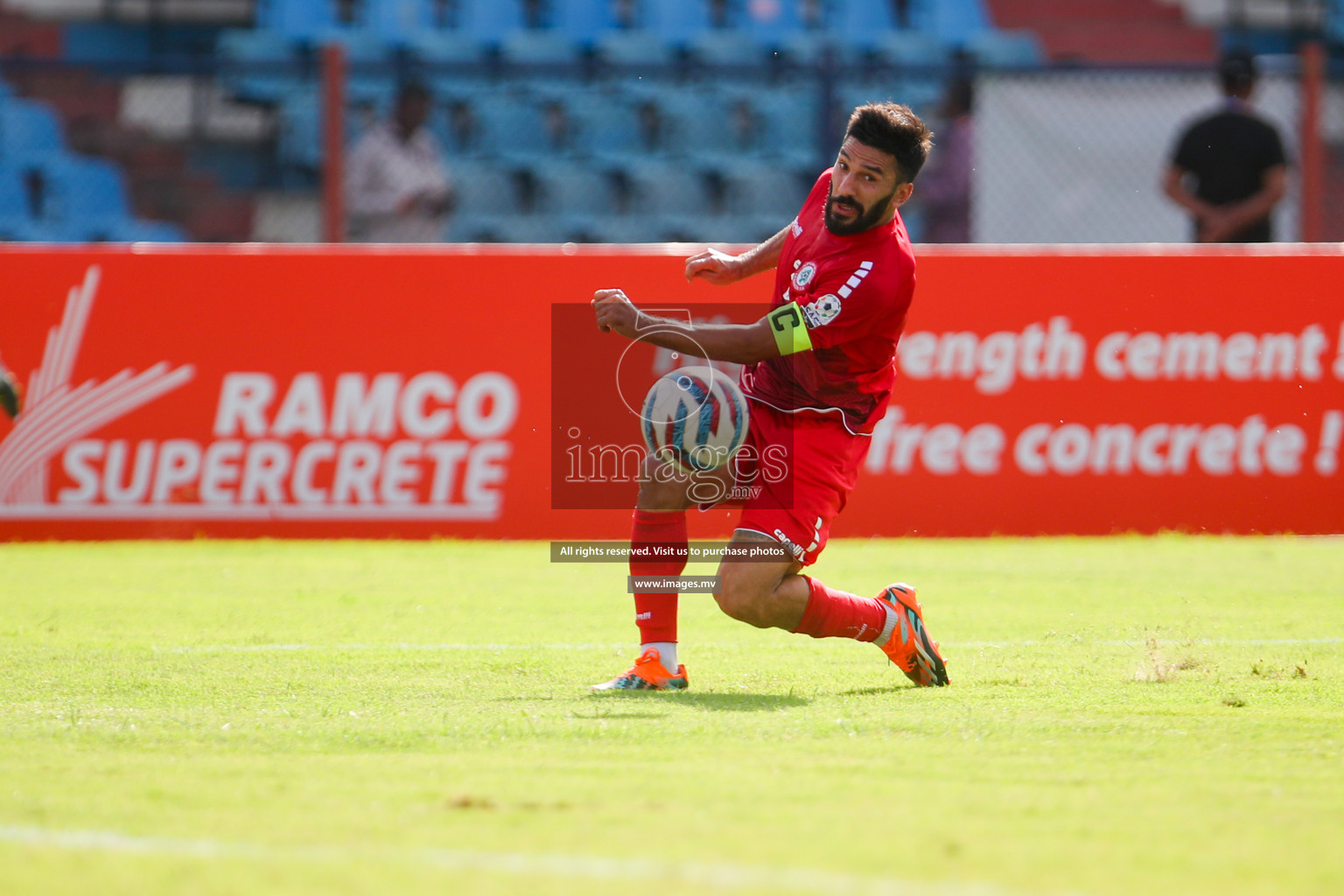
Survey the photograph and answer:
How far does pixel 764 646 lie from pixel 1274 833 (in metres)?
3.09

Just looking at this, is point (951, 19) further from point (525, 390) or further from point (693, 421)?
point (693, 421)

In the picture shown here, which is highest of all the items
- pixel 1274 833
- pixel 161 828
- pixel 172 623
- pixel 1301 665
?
pixel 1274 833

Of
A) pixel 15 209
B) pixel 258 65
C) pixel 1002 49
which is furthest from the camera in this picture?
Result: pixel 1002 49

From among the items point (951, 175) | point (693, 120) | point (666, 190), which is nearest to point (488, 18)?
point (693, 120)

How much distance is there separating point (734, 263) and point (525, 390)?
369 cm

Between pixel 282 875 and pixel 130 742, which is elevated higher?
pixel 282 875

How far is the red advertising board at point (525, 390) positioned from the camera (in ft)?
30.7

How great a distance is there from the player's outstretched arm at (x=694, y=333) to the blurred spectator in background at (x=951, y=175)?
7.63m

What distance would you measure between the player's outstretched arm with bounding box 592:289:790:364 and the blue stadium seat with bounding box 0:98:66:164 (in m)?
10.8

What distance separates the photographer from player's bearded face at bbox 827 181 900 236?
5391 mm

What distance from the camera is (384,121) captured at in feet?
41.4

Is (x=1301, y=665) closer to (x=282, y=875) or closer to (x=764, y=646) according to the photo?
(x=764, y=646)

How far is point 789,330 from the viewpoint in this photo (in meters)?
5.33

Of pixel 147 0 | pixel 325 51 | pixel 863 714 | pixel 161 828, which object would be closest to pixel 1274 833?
pixel 863 714
